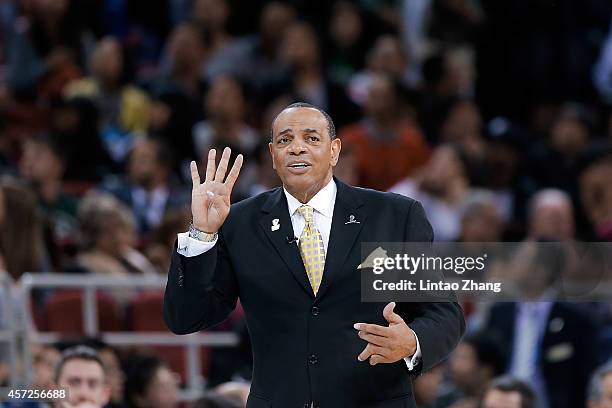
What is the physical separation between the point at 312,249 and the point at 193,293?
1.39 feet

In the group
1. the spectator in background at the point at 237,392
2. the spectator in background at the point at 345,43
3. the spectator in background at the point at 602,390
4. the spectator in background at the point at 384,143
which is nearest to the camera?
the spectator in background at the point at 237,392

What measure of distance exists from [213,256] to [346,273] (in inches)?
17.1

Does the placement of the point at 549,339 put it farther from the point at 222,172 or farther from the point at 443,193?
the point at 222,172

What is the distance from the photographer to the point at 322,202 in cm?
476

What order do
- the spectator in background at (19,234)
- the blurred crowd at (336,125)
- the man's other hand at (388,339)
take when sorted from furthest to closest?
the spectator in background at (19,234) → the blurred crowd at (336,125) → the man's other hand at (388,339)

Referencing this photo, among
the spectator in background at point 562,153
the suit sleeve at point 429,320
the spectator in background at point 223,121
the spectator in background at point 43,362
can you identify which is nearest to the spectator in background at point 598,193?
the spectator in background at point 562,153

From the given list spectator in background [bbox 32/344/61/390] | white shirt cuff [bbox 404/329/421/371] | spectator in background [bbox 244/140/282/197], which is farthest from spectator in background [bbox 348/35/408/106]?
white shirt cuff [bbox 404/329/421/371]

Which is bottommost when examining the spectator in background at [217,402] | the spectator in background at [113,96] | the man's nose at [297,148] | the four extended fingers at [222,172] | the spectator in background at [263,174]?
the spectator in background at [217,402]

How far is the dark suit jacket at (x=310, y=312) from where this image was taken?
4570 millimetres

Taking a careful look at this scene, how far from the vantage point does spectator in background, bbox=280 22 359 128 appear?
38.5ft

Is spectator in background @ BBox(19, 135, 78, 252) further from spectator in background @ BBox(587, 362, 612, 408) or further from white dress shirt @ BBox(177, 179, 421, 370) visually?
white dress shirt @ BBox(177, 179, 421, 370)

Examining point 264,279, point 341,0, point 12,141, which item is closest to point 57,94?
point 12,141

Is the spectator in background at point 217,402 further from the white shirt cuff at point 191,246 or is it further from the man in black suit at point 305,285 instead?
the white shirt cuff at point 191,246

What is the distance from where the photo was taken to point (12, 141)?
11.6 metres
